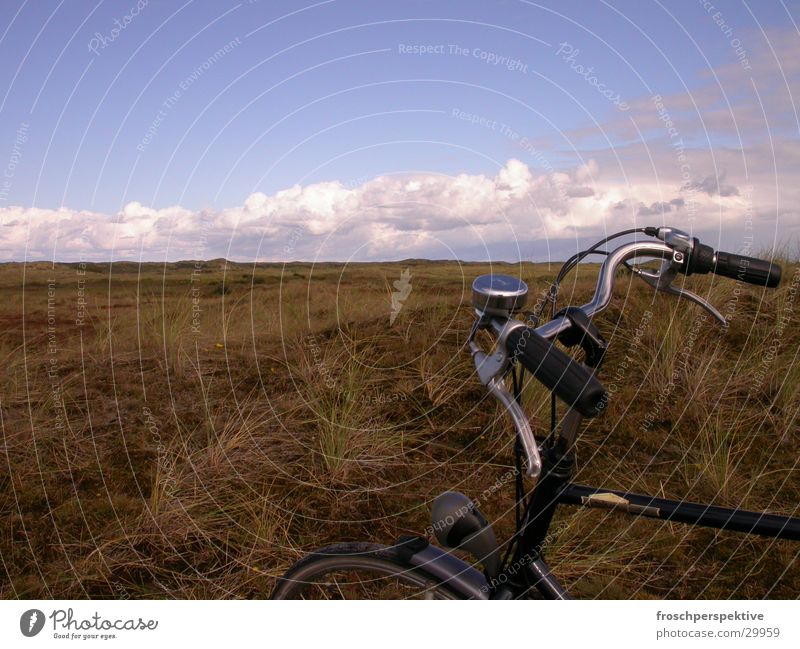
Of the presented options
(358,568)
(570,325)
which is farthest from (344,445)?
(570,325)

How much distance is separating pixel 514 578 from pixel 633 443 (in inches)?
115

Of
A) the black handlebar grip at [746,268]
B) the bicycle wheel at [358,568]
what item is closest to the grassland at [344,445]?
the bicycle wheel at [358,568]

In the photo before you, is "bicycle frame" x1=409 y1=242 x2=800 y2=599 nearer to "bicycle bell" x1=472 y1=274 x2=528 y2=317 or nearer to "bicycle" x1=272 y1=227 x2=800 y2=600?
"bicycle" x1=272 y1=227 x2=800 y2=600

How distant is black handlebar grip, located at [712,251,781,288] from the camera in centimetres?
197

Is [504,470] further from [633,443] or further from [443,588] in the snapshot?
[443,588]

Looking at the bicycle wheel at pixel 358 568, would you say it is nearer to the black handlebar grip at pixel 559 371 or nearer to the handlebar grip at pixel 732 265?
the black handlebar grip at pixel 559 371

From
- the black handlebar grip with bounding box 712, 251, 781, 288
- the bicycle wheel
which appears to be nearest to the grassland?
the bicycle wheel

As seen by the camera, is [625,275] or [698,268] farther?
[625,275]

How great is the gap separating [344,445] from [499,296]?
10.3ft

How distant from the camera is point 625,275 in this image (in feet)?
28.9

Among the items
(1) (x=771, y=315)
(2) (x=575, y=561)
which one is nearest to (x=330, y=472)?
(2) (x=575, y=561)

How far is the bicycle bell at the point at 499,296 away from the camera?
165 cm

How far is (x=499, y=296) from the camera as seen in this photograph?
5.41 ft

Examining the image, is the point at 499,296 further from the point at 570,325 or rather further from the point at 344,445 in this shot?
the point at 344,445
